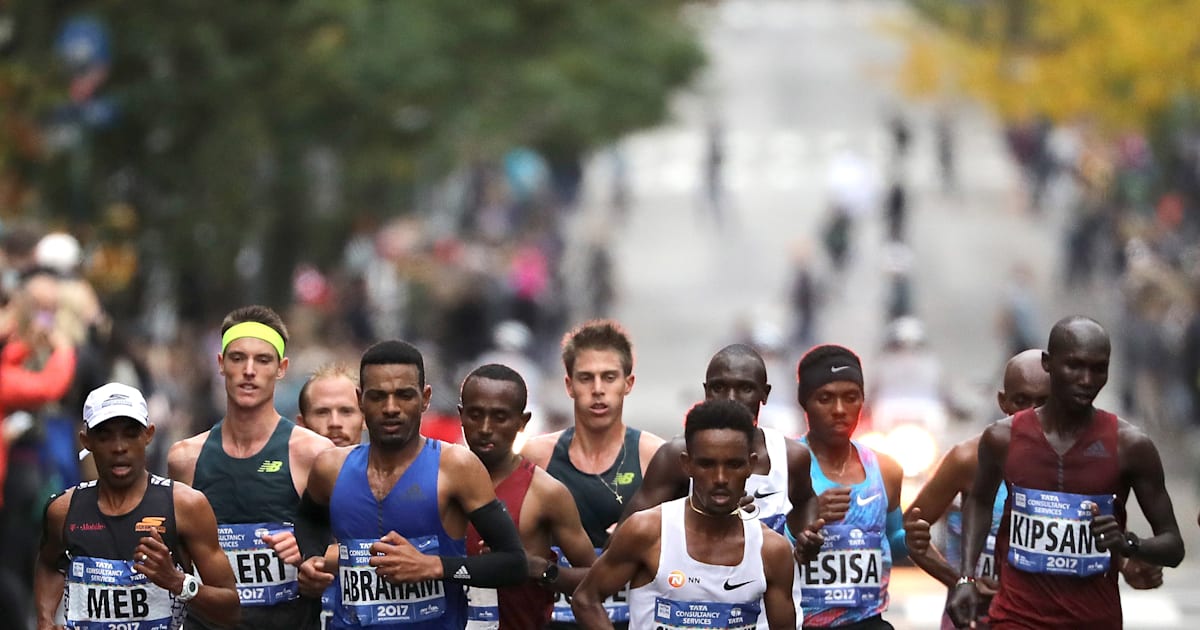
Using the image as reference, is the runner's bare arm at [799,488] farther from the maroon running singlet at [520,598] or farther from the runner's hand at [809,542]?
the maroon running singlet at [520,598]

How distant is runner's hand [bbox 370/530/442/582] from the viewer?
822cm

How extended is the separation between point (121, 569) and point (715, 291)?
35.7 m

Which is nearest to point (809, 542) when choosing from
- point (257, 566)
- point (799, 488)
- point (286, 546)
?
point (799, 488)

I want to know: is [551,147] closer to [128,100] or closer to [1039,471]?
[128,100]

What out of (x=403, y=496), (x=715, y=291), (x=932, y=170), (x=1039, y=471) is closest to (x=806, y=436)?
(x=1039, y=471)

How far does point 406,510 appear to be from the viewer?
8398mm

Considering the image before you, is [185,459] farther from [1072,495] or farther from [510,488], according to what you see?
[1072,495]

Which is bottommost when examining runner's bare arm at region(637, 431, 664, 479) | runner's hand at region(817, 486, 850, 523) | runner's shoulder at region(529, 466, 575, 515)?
runner's hand at region(817, 486, 850, 523)

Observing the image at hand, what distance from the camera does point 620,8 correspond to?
132 feet

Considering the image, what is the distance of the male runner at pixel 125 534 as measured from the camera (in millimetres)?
8352

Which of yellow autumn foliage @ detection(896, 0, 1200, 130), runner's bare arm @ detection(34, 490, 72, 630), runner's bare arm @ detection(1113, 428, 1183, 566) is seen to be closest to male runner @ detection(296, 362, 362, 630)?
runner's bare arm @ detection(34, 490, 72, 630)

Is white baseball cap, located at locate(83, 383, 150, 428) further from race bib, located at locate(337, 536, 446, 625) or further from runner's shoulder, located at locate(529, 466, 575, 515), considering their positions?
runner's shoulder, located at locate(529, 466, 575, 515)

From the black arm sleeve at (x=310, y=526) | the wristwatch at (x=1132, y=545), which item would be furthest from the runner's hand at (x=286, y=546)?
A: the wristwatch at (x=1132, y=545)

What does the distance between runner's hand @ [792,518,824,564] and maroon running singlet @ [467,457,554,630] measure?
39.0 inches
